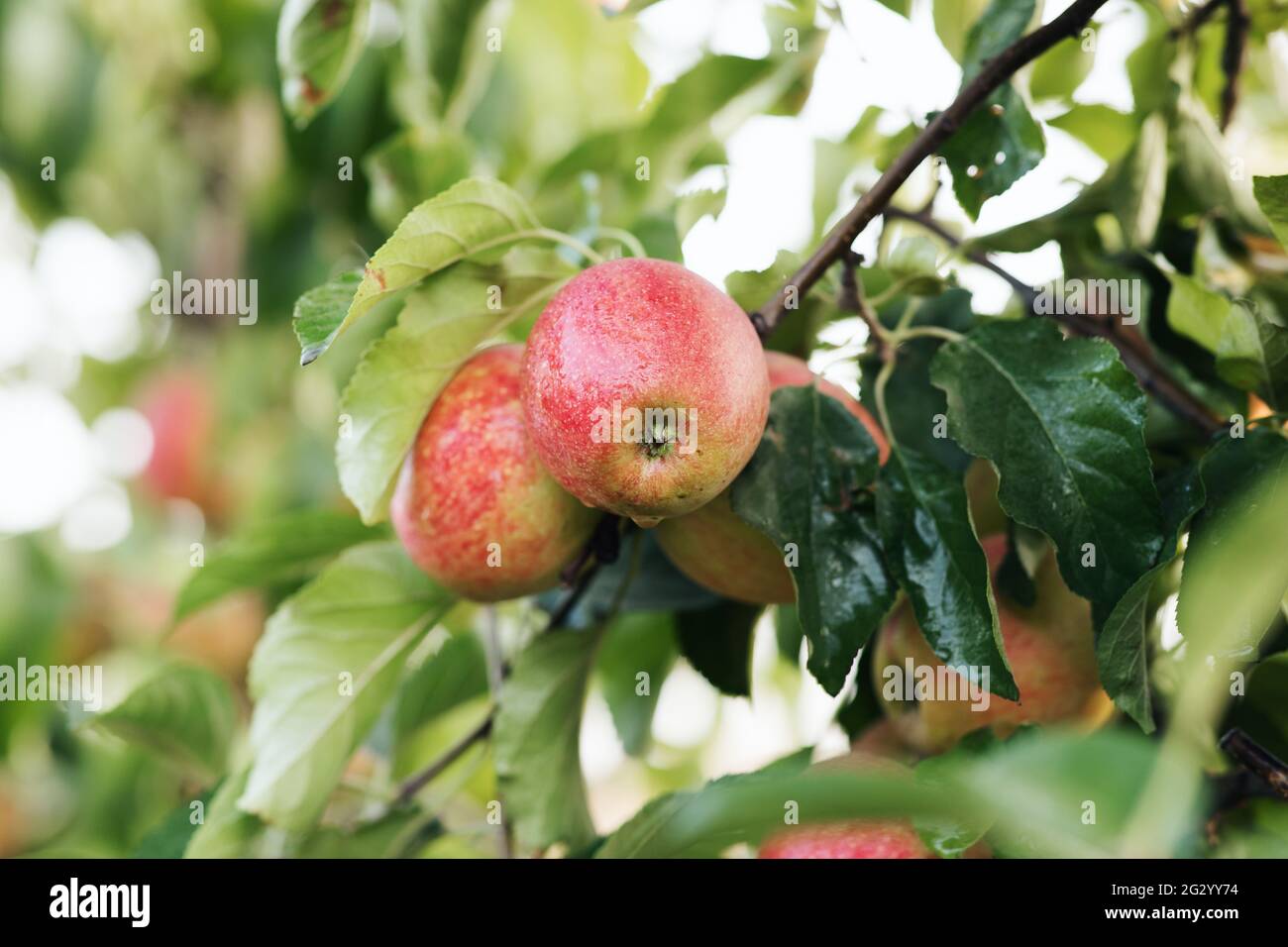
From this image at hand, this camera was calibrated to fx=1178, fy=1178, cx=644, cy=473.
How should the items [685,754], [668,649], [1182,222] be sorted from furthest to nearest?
[685,754] → [668,649] → [1182,222]

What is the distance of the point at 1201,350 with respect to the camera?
0.95 metres

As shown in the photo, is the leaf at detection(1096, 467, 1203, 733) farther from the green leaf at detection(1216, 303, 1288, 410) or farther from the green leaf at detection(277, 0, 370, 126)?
the green leaf at detection(277, 0, 370, 126)

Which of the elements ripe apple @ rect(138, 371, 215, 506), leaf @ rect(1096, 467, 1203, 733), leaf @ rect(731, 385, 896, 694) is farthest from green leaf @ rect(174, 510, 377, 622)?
ripe apple @ rect(138, 371, 215, 506)

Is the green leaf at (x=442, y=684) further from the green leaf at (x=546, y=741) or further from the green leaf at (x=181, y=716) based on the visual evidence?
the green leaf at (x=546, y=741)

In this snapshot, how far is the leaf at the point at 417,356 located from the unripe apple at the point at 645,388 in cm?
12

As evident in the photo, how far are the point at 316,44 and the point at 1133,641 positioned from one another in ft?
2.70

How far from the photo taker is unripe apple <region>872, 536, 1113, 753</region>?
907 mm

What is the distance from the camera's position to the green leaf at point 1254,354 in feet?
2.62

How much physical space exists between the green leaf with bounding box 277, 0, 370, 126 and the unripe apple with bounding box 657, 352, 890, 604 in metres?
0.48

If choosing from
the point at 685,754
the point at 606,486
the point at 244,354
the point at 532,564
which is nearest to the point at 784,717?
the point at 685,754

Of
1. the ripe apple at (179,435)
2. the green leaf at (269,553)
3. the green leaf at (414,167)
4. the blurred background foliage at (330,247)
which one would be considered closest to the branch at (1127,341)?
the blurred background foliage at (330,247)
